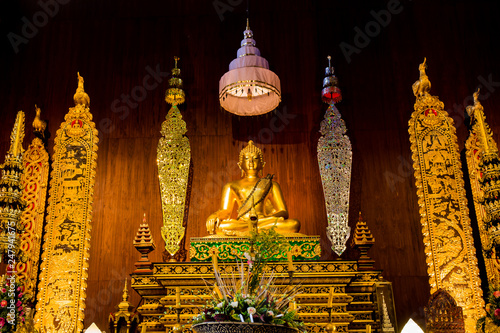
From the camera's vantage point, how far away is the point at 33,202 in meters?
4.53

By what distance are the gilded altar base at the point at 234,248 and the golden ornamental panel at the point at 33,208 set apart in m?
1.29

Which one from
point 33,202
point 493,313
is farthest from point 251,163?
point 493,313

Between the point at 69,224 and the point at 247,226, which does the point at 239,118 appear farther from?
the point at 69,224

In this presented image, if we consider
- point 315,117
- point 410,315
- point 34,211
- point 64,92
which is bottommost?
A: point 410,315

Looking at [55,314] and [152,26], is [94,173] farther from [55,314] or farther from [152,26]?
[152,26]

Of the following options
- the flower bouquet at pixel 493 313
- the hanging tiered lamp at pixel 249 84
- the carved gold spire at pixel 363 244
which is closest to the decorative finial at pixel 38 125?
the hanging tiered lamp at pixel 249 84

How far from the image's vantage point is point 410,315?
4.40 m

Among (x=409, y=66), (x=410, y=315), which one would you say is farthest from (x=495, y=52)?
(x=410, y=315)

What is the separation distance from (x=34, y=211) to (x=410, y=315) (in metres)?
3.05

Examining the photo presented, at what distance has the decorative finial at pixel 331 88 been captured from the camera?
4.80 m

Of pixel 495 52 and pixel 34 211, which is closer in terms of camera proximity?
pixel 34 211

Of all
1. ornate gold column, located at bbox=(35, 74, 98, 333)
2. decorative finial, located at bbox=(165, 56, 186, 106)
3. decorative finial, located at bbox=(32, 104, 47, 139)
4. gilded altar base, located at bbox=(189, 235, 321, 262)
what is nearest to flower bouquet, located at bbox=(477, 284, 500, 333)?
gilded altar base, located at bbox=(189, 235, 321, 262)

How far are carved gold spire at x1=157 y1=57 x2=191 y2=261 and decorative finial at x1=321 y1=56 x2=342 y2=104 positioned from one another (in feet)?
4.06

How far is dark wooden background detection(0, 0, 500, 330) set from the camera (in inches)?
185
